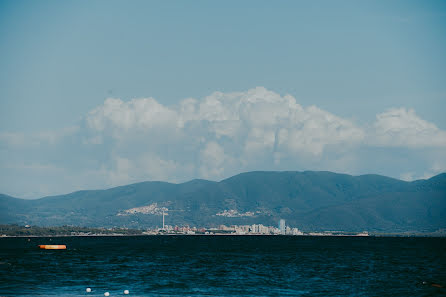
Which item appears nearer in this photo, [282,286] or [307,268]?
[282,286]

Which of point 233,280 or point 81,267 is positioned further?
point 81,267

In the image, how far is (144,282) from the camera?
104m

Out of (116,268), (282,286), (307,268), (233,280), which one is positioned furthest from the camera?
(307,268)

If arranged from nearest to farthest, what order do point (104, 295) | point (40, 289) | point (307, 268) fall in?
1. point (104, 295)
2. point (40, 289)
3. point (307, 268)

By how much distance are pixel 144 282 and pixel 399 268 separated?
2605 inches

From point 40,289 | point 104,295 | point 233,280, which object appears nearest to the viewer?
point 104,295

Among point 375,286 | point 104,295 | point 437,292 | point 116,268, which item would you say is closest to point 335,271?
point 375,286

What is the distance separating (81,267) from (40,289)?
4285 centimetres

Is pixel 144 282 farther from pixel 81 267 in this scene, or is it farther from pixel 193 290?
pixel 81 267

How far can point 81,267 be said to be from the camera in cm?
13512

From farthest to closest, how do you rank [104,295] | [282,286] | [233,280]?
[233,280]
[282,286]
[104,295]

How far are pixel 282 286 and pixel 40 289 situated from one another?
3765cm

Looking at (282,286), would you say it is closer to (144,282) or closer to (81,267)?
(144,282)

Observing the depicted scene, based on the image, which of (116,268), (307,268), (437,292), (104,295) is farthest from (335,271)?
(104,295)
